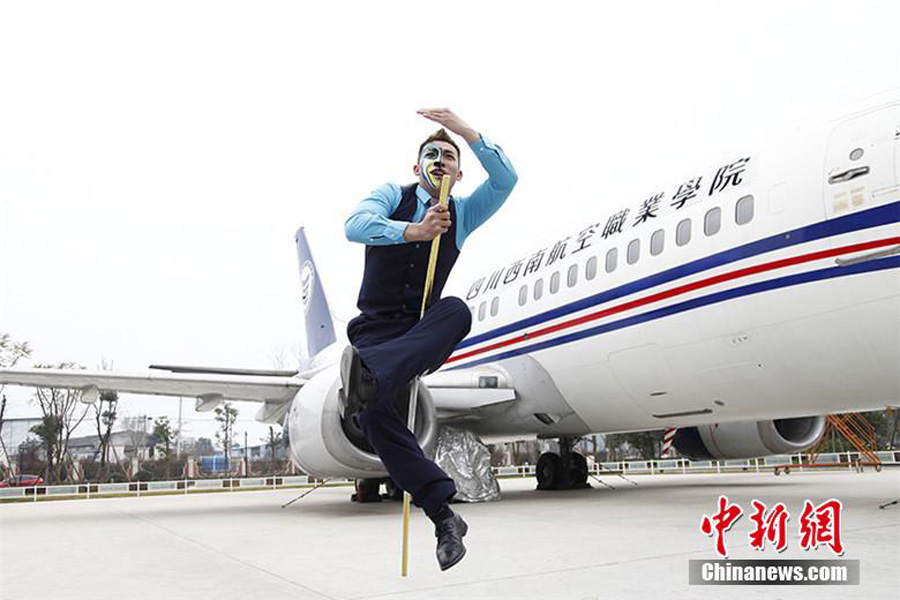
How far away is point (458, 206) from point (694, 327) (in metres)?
3.97

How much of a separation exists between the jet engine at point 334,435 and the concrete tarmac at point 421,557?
565mm

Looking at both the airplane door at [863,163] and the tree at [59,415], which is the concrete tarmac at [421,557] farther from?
the tree at [59,415]

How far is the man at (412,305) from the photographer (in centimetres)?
225

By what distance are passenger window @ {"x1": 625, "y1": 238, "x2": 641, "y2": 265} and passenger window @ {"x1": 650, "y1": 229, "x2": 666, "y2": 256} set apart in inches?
7.1

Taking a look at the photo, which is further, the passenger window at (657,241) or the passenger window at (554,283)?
the passenger window at (554,283)

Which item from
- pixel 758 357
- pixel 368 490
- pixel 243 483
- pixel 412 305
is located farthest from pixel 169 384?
pixel 243 483

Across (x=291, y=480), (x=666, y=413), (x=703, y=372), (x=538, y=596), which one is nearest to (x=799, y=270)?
(x=703, y=372)

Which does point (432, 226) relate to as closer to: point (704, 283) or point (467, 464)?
point (704, 283)

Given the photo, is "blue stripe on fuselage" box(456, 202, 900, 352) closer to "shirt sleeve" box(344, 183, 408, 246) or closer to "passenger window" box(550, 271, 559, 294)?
"passenger window" box(550, 271, 559, 294)

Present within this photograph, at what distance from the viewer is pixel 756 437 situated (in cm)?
898

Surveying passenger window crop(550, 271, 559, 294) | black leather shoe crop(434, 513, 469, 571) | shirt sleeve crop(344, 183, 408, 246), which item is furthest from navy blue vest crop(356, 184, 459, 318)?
passenger window crop(550, 271, 559, 294)

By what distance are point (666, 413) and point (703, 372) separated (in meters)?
1.07

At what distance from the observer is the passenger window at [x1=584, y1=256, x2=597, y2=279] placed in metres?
7.32
